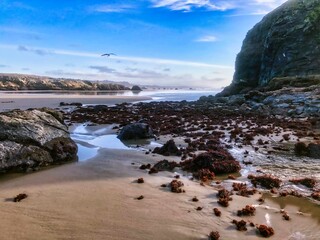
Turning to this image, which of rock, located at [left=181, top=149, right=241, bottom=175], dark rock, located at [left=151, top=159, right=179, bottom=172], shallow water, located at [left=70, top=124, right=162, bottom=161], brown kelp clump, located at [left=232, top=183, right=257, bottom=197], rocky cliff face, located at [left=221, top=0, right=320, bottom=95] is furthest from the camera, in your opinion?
rocky cliff face, located at [left=221, top=0, right=320, bottom=95]

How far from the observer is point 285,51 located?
6856 centimetres

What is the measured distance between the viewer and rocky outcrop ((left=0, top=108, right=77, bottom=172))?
41.1 ft

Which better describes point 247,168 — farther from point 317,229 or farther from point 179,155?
point 317,229

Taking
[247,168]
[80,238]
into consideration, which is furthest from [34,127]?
[247,168]

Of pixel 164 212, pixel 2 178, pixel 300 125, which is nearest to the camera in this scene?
pixel 164 212

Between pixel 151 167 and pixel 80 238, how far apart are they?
650cm

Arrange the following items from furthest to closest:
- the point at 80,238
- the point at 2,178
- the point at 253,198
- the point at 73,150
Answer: the point at 73,150 → the point at 2,178 → the point at 253,198 → the point at 80,238

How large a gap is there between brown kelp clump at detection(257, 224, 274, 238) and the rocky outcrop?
30.0 feet

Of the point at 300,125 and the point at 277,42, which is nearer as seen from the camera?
the point at 300,125

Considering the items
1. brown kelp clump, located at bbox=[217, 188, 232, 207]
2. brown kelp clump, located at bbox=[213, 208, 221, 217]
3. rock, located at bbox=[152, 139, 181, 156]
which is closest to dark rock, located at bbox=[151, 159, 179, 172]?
rock, located at bbox=[152, 139, 181, 156]

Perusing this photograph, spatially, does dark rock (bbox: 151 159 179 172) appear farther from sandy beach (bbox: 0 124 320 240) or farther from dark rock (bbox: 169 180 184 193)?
dark rock (bbox: 169 180 184 193)

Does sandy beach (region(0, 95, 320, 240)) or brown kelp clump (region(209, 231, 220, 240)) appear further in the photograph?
sandy beach (region(0, 95, 320, 240))

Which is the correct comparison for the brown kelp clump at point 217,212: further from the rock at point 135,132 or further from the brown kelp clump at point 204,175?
the rock at point 135,132

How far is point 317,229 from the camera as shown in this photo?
8289 mm
